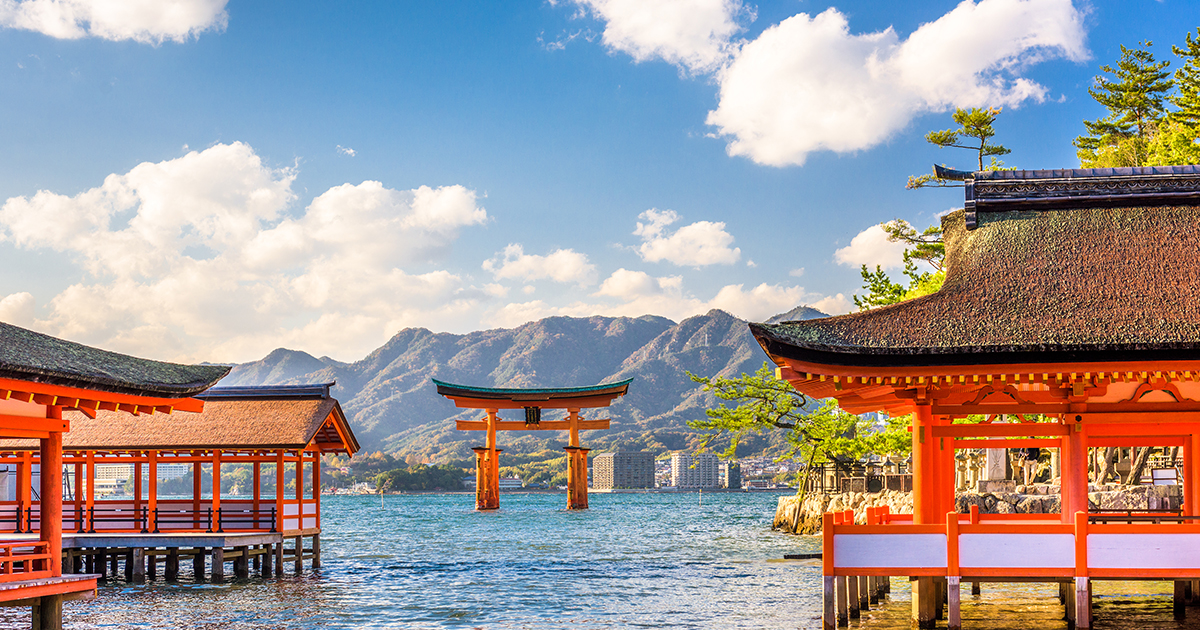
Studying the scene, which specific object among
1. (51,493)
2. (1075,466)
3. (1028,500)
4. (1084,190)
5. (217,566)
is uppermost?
(1084,190)

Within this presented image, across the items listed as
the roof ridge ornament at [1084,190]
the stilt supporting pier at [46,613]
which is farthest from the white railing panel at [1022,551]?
the stilt supporting pier at [46,613]

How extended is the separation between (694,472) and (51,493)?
175794 millimetres

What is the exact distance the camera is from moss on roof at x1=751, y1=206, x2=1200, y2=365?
1287 centimetres

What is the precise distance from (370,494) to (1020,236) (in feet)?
521

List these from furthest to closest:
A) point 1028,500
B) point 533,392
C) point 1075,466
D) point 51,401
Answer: point 533,392 < point 1028,500 < point 1075,466 < point 51,401

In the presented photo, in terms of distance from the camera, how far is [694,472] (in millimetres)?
185875

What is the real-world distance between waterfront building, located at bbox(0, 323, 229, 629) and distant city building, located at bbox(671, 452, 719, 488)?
17147cm

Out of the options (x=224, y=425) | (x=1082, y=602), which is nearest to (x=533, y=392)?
(x=224, y=425)

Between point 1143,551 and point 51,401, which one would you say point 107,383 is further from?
point 1143,551

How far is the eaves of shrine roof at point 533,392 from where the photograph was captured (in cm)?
5847

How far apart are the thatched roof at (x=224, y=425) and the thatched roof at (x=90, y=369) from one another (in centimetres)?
998

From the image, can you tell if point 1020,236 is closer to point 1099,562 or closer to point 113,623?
point 1099,562

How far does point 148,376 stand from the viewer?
14.1 metres

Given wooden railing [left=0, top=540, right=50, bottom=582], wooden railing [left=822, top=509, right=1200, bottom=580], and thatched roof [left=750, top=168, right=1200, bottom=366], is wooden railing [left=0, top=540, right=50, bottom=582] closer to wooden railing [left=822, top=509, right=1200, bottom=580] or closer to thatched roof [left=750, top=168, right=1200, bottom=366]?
thatched roof [left=750, top=168, right=1200, bottom=366]
